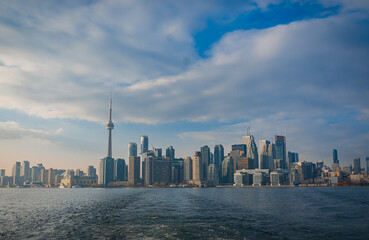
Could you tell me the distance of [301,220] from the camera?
236 feet

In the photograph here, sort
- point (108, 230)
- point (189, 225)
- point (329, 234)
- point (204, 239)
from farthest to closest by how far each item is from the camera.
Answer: point (189, 225)
point (108, 230)
point (329, 234)
point (204, 239)

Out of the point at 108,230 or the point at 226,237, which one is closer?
the point at 226,237

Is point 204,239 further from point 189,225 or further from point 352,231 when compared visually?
point 352,231

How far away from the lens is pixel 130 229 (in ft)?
194

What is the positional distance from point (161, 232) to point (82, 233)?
1535cm

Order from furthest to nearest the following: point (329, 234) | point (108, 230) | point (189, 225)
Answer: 1. point (189, 225)
2. point (108, 230)
3. point (329, 234)

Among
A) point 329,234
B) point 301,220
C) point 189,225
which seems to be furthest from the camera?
point 301,220

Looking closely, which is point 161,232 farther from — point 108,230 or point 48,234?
point 48,234

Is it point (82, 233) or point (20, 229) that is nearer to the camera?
point (82, 233)

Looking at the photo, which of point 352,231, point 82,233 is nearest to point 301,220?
point 352,231

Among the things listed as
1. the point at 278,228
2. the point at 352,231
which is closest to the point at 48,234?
the point at 278,228

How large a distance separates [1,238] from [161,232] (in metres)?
29.1

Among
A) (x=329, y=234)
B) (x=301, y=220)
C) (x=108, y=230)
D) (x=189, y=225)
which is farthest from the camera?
(x=301, y=220)

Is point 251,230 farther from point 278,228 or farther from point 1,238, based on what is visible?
point 1,238
